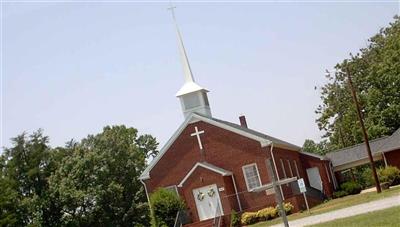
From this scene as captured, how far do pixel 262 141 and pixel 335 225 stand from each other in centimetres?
1825

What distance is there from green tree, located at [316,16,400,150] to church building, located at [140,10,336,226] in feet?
72.1

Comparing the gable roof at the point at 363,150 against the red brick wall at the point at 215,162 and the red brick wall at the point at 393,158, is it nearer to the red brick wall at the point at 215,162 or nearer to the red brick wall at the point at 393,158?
the red brick wall at the point at 393,158

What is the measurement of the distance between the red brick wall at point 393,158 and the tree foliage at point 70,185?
74.1ft

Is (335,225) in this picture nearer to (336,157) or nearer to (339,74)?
(336,157)

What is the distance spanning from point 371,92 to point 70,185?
3170 cm

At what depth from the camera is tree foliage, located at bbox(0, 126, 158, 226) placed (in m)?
53.3

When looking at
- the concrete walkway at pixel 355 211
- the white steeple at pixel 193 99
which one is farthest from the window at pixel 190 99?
the concrete walkway at pixel 355 211

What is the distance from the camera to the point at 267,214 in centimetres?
3731

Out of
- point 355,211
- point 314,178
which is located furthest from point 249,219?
point 314,178

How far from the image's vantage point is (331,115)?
228 ft

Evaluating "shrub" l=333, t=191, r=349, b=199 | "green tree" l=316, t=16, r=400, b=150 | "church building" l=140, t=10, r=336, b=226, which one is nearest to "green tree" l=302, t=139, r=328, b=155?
"green tree" l=316, t=16, r=400, b=150

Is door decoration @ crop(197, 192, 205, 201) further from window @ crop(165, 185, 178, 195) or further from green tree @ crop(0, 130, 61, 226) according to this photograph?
green tree @ crop(0, 130, 61, 226)

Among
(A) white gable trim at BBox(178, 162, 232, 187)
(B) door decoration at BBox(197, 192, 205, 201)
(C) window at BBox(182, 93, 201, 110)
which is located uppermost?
(C) window at BBox(182, 93, 201, 110)

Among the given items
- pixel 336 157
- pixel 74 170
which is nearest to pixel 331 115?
pixel 336 157
